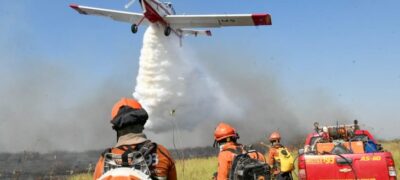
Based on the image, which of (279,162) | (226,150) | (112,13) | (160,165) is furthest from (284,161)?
(112,13)

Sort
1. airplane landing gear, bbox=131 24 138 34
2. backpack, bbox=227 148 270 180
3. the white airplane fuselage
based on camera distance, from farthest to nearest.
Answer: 1. airplane landing gear, bbox=131 24 138 34
2. the white airplane fuselage
3. backpack, bbox=227 148 270 180

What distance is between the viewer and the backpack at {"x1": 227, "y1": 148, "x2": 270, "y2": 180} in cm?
450

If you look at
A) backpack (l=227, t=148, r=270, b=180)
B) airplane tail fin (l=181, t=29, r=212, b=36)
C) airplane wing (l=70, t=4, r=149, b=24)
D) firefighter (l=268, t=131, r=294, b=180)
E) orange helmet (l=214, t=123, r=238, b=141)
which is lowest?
firefighter (l=268, t=131, r=294, b=180)

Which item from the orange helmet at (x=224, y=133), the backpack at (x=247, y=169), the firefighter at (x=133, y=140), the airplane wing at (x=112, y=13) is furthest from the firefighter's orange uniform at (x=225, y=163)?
the airplane wing at (x=112, y=13)

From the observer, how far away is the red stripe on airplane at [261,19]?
2648 cm

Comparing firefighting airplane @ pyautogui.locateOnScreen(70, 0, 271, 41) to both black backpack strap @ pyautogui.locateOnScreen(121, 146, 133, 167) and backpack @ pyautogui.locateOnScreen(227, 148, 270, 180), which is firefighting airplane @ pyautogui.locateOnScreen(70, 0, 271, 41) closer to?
backpack @ pyautogui.locateOnScreen(227, 148, 270, 180)

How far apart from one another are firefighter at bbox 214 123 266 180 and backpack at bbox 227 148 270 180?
125 mm

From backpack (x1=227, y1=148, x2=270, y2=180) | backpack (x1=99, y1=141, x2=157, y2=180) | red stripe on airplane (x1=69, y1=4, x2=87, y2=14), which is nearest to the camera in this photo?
backpack (x1=99, y1=141, x2=157, y2=180)

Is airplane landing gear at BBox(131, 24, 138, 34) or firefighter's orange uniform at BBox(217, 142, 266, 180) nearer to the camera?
firefighter's orange uniform at BBox(217, 142, 266, 180)

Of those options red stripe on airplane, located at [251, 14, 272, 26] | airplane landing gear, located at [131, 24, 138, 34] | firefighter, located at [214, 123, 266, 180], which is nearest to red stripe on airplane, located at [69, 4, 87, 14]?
airplane landing gear, located at [131, 24, 138, 34]

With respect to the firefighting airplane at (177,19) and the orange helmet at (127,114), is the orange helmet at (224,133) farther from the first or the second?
the firefighting airplane at (177,19)

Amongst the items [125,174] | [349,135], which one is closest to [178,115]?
[349,135]

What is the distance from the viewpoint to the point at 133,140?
2705 millimetres

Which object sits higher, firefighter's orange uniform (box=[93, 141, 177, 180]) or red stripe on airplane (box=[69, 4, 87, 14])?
red stripe on airplane (box=[69, 4, 87, 14])
